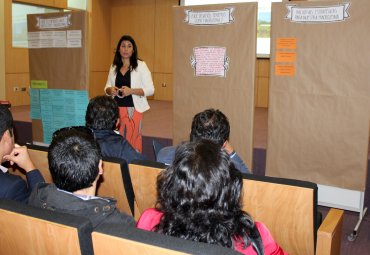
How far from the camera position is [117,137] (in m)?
2.43

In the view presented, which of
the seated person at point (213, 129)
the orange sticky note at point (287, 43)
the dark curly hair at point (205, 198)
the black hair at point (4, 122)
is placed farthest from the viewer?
the orange sticky note at point (287, 43)

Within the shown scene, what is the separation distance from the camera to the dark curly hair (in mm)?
1038

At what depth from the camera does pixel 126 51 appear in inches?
147

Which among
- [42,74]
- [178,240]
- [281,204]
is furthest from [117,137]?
[42,74]

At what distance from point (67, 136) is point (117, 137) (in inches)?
38.3

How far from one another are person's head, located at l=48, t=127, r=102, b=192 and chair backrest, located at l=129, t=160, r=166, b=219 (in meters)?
0.44

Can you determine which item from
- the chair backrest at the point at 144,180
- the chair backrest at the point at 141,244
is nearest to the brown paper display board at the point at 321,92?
the chair backrest at the point at 144,180

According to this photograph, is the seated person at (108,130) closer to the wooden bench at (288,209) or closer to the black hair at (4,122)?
the wooden bench at (288,209)

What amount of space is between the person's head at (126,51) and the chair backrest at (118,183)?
1.89 m

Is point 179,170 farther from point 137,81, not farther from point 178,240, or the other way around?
point 137,81

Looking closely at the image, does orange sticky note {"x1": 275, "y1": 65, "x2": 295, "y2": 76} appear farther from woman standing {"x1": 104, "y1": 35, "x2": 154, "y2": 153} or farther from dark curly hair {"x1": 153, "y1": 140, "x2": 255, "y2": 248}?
dark curly hair {"x1": 153, "y1": 140, "x2": 255, "y2": 248}

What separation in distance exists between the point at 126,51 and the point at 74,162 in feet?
8.12

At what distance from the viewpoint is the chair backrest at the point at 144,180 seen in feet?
6.12

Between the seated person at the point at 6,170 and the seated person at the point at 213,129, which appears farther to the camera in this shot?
→ the seated person at the point at 213,129
